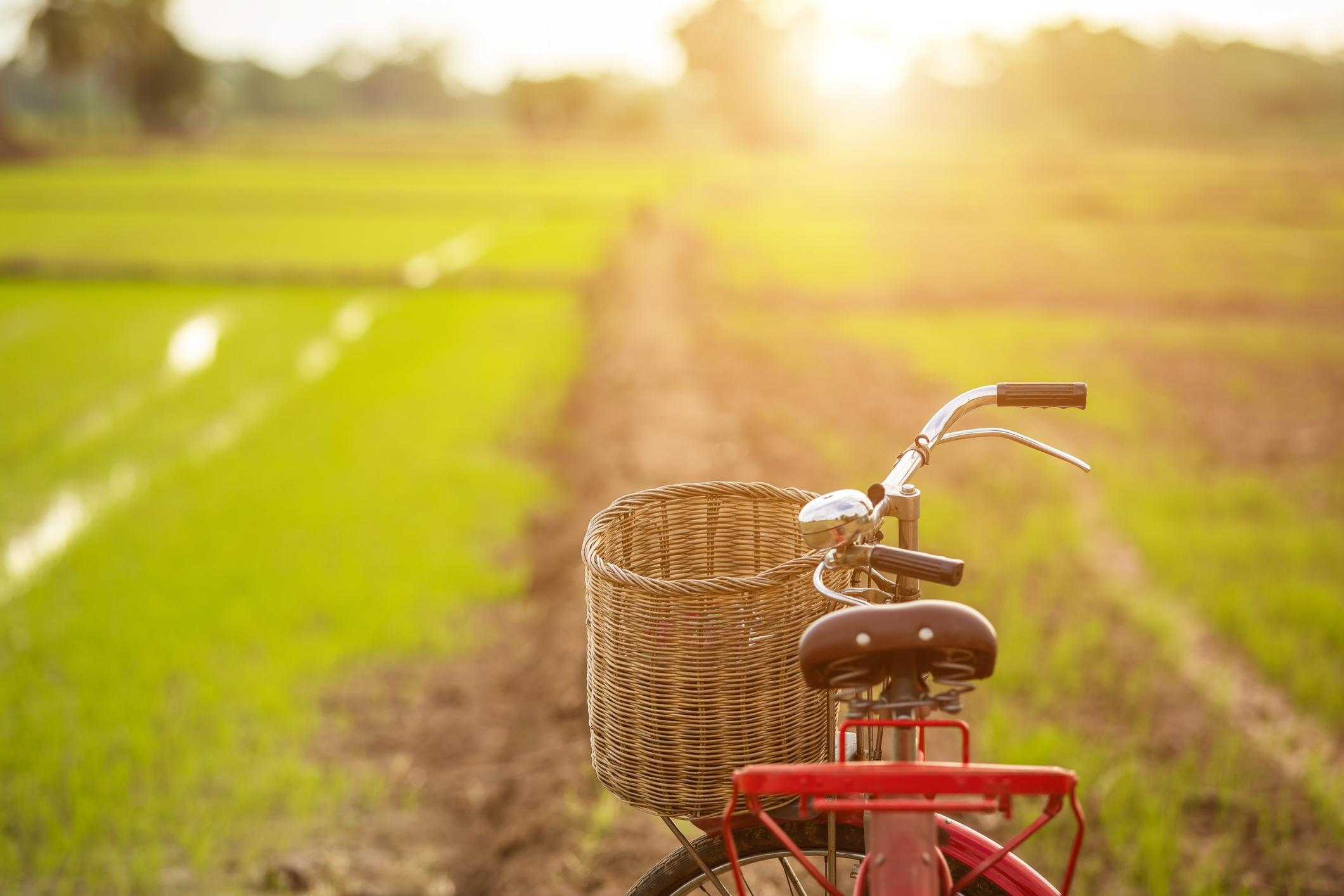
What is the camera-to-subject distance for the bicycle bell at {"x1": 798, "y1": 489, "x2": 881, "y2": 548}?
4.27 ft

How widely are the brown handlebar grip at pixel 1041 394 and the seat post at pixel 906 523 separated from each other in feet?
0.84

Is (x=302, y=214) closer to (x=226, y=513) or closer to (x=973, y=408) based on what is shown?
(x=226, y=513)

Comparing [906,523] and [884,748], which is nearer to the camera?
[906,523]

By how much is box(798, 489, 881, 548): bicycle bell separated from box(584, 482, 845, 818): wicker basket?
127 mm

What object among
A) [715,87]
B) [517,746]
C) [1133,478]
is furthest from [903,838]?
[715,87]

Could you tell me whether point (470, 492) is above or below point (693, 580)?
below

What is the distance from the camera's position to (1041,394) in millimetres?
1593

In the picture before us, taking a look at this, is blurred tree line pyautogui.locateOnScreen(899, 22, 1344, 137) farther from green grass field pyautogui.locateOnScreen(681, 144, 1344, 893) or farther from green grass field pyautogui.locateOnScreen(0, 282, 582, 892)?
green grass field pyautogui.locateOnScreen(0, 282, 582, 892)

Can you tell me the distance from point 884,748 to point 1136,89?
4273 inches

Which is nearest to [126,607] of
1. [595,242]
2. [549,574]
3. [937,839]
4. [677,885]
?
[549,574]

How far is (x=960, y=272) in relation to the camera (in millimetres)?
17734

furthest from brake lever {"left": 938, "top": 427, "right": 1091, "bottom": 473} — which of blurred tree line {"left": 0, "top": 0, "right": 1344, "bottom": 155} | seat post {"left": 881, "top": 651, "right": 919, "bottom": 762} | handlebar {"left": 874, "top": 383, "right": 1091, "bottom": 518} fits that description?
blurred tree line {"left": 0, "top": 0, "right": 1344, "bottom": 155}

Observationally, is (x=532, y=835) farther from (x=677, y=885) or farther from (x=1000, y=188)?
(x=1000, y=188)

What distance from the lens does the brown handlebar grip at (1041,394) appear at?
1.57 meters
